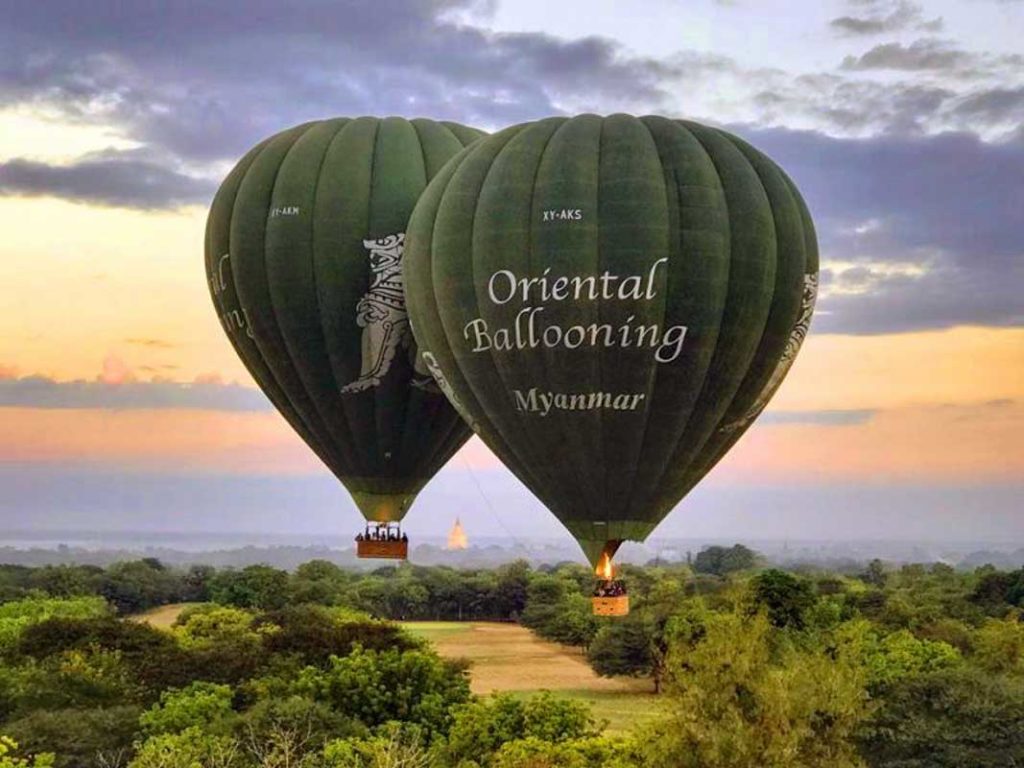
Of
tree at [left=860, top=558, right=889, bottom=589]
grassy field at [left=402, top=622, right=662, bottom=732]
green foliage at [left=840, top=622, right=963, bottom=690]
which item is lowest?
grassy field at [left=402, top=622, right=662, bottom=732]

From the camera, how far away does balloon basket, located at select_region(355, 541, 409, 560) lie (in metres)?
37.7

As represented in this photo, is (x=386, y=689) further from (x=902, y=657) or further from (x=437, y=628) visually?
(x=437, y=628)

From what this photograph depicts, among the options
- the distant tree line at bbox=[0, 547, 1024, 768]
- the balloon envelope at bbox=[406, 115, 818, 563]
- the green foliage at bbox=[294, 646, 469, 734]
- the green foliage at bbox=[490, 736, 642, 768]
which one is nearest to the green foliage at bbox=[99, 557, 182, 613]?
the distant tree line at bbox=[0, 547, 1024, 768]

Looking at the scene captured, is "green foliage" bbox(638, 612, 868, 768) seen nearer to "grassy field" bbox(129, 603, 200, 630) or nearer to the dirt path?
the dirt path

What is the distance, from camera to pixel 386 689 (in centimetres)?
4000

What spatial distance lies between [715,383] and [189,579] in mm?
88373

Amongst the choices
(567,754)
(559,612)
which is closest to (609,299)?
(567,754)

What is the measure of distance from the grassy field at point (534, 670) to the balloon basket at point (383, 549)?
18.4 meters

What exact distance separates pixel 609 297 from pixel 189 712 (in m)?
17.8

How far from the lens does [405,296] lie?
32.1 metres

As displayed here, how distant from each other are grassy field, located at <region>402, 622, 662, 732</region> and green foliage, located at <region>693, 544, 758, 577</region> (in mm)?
63221

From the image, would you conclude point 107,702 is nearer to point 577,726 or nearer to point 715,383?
point 577,726

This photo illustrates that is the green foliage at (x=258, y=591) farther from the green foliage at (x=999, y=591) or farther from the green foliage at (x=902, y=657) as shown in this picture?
the green foliage at (x=999, y=591)

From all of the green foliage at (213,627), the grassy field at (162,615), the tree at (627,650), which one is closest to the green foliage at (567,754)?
the green foliage at (213,627)
